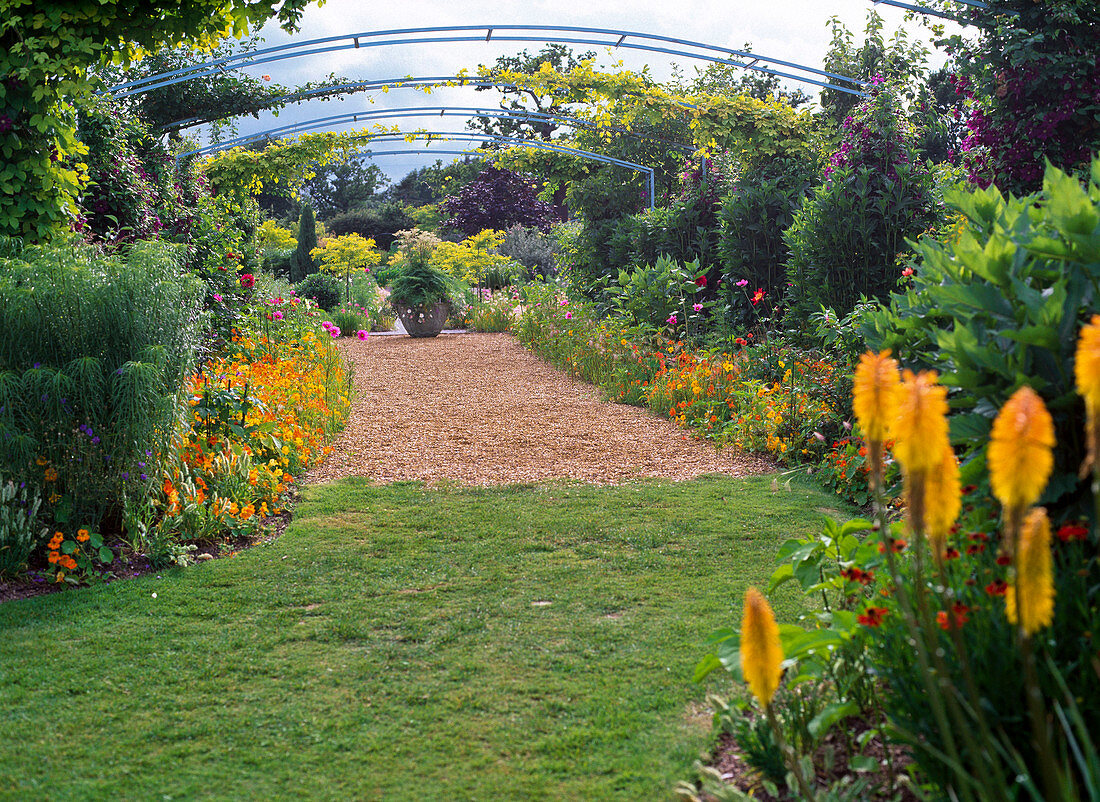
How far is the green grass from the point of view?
234 centimetres

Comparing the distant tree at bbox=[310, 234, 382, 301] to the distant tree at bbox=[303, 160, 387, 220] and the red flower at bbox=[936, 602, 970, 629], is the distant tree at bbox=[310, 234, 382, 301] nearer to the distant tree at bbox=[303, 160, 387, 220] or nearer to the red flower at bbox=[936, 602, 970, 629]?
the red flower at bbox=[936, 602, 970, 629]

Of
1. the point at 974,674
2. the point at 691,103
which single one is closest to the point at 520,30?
the point at 691,103

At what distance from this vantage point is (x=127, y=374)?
3771 millimetres

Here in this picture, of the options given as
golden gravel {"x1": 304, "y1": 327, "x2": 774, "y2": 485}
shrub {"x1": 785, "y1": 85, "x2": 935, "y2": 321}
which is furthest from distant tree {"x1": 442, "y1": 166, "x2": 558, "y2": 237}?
shrub {"x1": 785, "y1": 85, "x2": 935, "y2": 321}

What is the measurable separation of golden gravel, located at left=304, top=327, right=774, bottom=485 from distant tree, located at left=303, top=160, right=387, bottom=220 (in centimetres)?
3422

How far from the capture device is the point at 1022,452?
108 centimetres

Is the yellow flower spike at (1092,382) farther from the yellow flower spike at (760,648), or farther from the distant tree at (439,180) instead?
the distant tree at (439,180)

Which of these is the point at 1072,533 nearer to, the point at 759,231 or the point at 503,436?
the point at 503,436

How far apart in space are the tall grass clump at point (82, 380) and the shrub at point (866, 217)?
18.4 feet

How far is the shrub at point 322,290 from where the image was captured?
1750 cm

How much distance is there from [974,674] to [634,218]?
10998 mm

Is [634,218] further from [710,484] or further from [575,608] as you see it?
[575,608]

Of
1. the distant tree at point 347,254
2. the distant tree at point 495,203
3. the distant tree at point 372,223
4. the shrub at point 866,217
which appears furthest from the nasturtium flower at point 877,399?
the distant tree at point 372,223

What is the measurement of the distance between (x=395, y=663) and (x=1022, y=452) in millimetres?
2447
